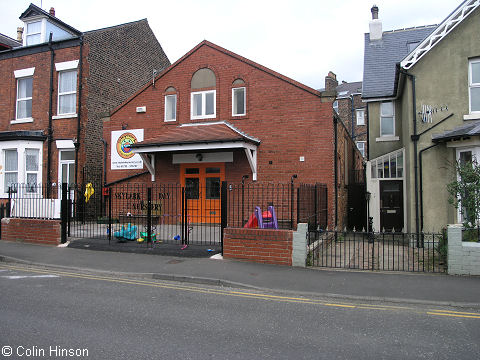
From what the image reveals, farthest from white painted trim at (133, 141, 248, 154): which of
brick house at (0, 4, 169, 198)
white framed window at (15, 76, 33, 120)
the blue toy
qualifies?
white framed window at (15, 76, 33, 120)

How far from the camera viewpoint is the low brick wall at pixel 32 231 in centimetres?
1157

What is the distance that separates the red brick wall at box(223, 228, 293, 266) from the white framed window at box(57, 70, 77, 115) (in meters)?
11.8

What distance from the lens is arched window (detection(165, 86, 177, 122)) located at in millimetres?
15445

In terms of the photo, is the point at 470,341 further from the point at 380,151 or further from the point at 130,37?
the point at 130,37

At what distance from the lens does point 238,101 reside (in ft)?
48.2

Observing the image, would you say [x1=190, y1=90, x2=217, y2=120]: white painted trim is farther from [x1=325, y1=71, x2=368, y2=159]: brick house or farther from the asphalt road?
[x1=325, y1=71, x2=368, y2=159]: brick house

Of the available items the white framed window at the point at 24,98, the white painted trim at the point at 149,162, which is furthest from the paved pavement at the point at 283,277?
the white framed window at the point at 24,98

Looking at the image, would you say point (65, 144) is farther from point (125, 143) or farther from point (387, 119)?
point (387, 119)

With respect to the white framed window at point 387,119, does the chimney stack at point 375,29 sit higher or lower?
higher

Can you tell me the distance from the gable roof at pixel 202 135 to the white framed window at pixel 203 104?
0.43 metres

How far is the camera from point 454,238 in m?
8.03

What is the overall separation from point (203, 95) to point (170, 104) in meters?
1.56

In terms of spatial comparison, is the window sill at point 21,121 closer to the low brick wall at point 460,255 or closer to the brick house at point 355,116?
the low brick wall at point 460,255

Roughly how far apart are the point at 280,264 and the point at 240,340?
4472mm
